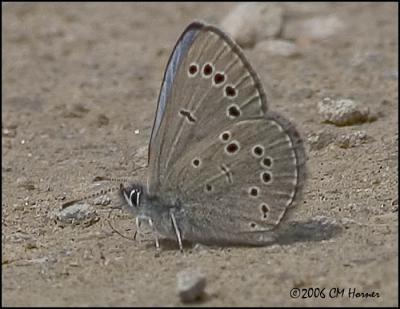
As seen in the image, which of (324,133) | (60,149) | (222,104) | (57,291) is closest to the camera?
(57,291)

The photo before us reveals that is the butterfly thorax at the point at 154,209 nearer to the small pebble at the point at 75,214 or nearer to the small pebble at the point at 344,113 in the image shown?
the small pebble at the point at 75,214

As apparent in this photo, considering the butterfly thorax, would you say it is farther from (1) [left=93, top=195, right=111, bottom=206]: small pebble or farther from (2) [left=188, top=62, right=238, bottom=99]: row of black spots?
(1) [left=93, top=195, right=111, bottom=206]: small pebble

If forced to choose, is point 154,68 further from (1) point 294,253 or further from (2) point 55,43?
(1) point 294,253

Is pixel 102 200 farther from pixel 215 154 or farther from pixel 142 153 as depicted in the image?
pixel 215 154

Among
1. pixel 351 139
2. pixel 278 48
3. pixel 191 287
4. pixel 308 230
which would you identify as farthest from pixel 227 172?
pixel 278 48

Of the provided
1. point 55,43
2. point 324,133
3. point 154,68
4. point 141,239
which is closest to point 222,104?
point 141,239

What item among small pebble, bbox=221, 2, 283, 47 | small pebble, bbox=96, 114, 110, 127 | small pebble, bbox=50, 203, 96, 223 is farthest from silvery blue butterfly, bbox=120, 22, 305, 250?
small pebble, bbox=221, 2, 283, 47
